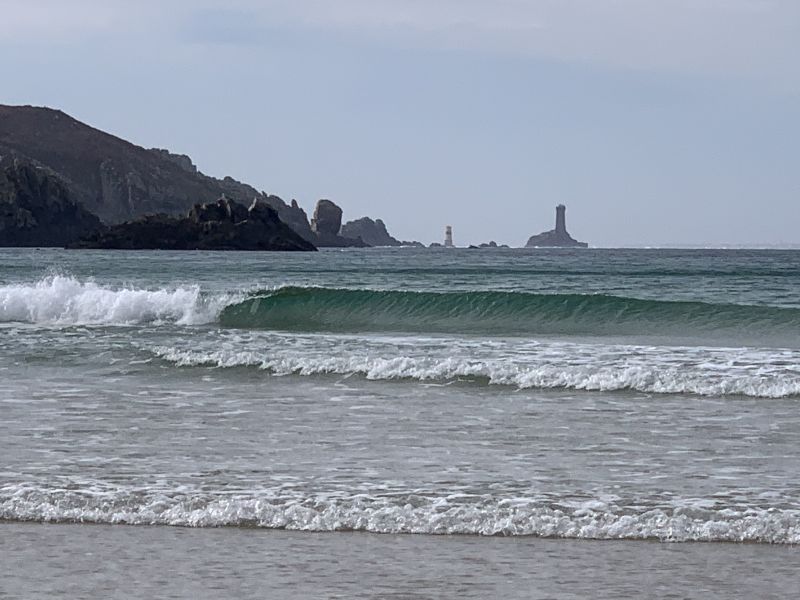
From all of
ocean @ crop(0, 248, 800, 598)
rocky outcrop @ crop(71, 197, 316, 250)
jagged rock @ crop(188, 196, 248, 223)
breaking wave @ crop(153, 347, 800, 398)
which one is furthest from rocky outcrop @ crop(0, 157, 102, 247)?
breaking wave @ crop(153, 347, 800, 398)

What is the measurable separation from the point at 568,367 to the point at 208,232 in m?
121

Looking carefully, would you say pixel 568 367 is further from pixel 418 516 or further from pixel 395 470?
pixel 418 516

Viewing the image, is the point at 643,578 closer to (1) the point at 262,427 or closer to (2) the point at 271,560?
(2) the point at 271,560

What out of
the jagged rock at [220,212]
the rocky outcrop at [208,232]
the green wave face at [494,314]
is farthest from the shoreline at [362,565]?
the jagged rock at [220,212]

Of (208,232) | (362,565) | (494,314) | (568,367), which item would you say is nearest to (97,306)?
(494,314)

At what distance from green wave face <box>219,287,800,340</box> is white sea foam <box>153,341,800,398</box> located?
26.3 ft

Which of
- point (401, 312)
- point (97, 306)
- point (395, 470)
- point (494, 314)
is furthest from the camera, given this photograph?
point (401, 312)

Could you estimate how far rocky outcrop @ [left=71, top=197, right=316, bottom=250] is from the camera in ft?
432

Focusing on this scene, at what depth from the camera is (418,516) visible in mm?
6383

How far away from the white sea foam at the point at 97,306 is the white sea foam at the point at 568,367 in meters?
8.59

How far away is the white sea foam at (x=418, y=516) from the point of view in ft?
19.9

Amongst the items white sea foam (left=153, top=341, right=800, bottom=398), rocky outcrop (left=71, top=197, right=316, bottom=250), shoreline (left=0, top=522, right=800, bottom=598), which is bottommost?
shoreline (left=0, top=522, right=800, bottom=598)

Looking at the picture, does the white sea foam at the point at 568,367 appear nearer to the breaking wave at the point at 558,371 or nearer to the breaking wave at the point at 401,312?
the breaking wave at the point at 558,371

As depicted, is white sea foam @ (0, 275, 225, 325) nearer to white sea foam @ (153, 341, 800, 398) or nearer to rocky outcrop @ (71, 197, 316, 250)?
white sea foam @ (153, 341, 800, 398)
